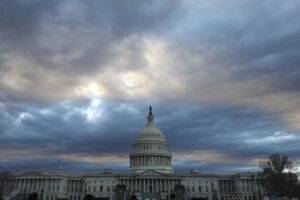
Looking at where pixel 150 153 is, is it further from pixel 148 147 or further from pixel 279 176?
pixel 279 176

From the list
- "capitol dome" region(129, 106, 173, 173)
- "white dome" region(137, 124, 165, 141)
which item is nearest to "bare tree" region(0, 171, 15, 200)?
"capitol dome" region(129, 106, 173, 173)

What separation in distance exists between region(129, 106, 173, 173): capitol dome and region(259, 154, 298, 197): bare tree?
7583 cm

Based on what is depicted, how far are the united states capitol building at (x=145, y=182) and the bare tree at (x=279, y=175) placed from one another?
178ft

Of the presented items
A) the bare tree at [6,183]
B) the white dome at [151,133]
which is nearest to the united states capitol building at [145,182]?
the white dome at [151,133]

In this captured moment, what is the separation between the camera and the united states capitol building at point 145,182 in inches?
6668

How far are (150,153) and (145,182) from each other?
17.4 metres

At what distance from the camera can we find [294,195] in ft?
356

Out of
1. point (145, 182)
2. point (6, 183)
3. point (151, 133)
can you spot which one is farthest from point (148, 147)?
point (6, 183)

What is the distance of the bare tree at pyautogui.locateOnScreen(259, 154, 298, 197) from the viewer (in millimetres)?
104125

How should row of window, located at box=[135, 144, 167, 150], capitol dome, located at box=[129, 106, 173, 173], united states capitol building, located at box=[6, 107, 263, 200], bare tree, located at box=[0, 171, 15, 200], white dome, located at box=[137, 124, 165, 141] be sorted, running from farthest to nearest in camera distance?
white dome, located at box=[137, 124, 165, 141] < row of window, located at box=[135, 144, 167, 150] < capitol dome, located at box=[129, 106, 173, 173] < united states capitol building, located at box=[6, 107, 263, 200] < bare tree, located at box=[0, 171, 15, 200]

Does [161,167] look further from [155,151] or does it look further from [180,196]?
[180,196]

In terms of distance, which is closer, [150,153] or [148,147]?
[150,153]

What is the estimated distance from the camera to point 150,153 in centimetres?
18262

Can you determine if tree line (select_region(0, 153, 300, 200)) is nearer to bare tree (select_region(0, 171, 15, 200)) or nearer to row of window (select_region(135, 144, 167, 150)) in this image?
row of window (select_region(135, 144, 167, 150))
